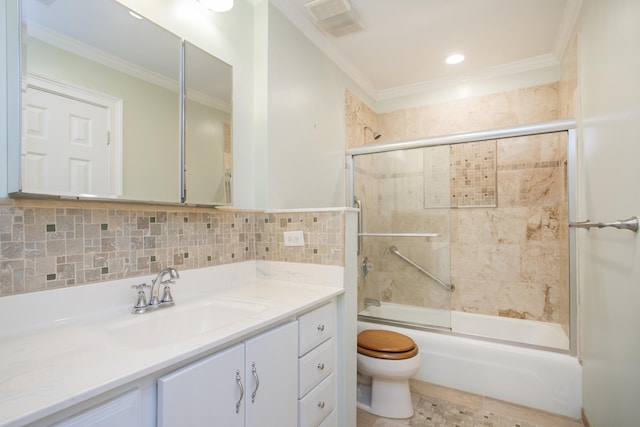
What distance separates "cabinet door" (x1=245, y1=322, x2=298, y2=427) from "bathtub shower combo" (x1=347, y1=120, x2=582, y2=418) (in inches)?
41.9

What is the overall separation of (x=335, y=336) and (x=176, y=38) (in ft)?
5.28

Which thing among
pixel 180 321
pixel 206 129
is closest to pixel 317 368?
pixel 180 321

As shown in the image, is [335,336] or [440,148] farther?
[440,148]

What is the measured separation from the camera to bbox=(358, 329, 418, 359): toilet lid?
1.80m

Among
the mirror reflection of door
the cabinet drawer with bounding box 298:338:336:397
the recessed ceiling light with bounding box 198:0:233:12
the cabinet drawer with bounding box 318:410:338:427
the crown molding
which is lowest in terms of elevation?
the cabinet drawer with bounding box 318:410:338:427

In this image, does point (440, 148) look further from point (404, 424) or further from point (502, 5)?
point (404, 424)

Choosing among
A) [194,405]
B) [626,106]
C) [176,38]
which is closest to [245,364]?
[194,405]

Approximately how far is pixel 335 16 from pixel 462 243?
7.22ft

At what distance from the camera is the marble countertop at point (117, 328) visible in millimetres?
619

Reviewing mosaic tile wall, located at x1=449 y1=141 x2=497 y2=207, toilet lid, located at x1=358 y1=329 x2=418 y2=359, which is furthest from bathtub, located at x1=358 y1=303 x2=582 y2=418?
mosaic tile wall, located at x1=449 y1=141 x2=497 y2=207

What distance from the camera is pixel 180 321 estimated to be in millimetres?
1233

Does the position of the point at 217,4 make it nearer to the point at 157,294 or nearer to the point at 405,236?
the point at 157,294

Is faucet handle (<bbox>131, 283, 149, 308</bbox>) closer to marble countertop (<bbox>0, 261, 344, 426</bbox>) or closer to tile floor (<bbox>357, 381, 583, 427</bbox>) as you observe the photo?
marble countertop (<bbox>0, 261, 344, 426</bbox>)

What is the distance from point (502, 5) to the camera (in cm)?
199
